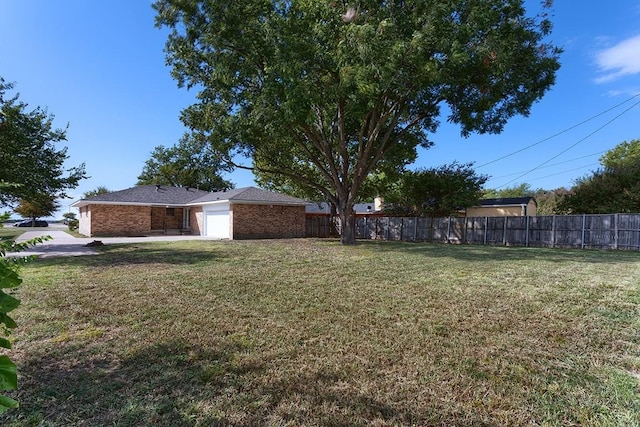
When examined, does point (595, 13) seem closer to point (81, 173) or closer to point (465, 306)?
point (465, 306)

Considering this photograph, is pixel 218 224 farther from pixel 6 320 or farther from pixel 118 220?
pixel 6 320

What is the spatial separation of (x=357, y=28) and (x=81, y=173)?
42.0 feet

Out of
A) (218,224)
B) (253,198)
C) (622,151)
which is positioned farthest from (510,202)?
(622,151)

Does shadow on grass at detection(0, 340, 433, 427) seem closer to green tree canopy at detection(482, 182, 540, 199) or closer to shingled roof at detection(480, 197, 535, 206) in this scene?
shingled roof at detection(480, 197, 535, 206)

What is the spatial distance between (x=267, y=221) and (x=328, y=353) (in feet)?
61.5

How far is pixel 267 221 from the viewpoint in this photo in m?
21.7

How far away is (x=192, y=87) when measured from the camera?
14.4 m

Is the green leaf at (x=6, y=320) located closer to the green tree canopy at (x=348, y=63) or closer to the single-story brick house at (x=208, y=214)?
the green tree canopy at (x=348, y=63)

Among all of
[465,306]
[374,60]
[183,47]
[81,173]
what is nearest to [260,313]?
[465,306]

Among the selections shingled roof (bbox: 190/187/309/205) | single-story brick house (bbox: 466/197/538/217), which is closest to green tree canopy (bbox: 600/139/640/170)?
single-story brick house (bbox: 466/197/538/217)

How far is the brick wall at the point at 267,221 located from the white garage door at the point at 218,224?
94cm

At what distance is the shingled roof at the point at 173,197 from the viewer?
21.3 m

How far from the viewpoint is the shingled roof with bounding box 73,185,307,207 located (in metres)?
21.3

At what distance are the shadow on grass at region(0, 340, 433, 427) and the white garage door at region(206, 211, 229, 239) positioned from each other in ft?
59.5
